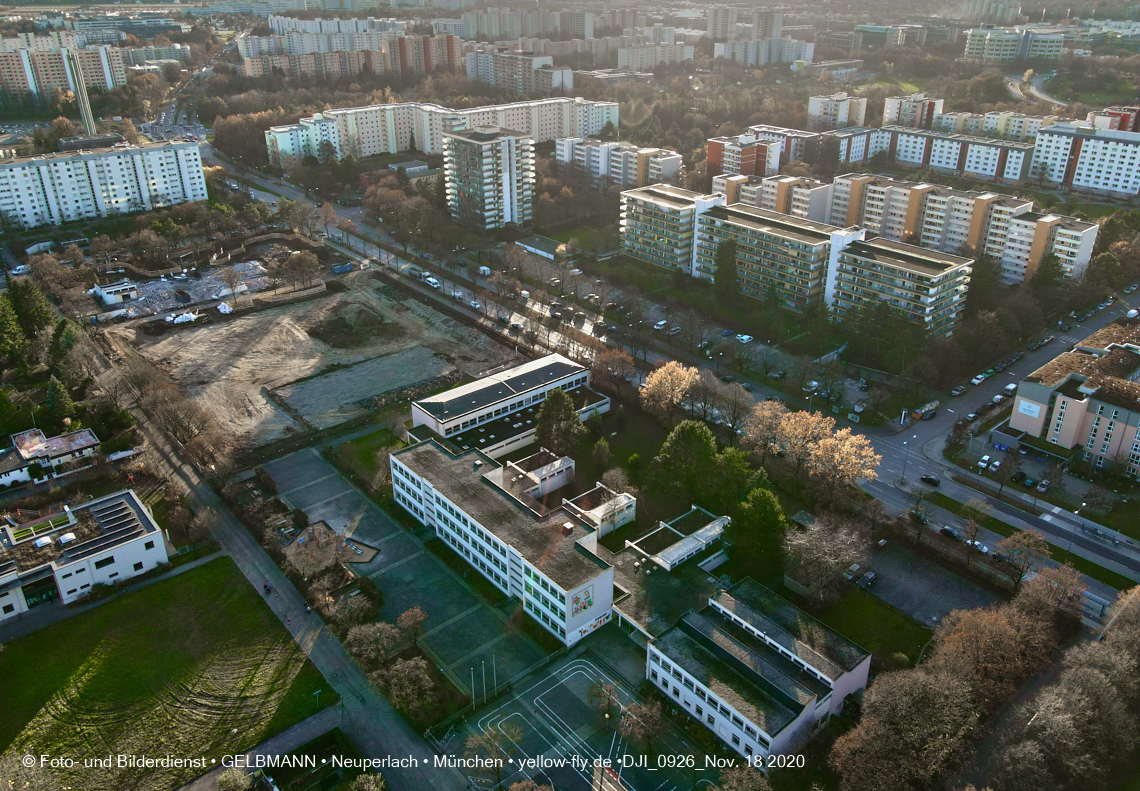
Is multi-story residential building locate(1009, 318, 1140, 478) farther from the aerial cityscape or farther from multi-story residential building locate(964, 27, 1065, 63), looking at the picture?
multi-story residential building locate(964, 27, 1065, 63)

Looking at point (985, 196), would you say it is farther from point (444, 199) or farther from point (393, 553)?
point (393, 553)

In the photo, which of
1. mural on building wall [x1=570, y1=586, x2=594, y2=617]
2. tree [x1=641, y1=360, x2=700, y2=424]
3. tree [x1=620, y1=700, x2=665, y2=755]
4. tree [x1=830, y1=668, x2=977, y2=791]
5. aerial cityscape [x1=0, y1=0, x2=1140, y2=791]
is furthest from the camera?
tree [x1=641, y1=360, x2=700, y2=424]

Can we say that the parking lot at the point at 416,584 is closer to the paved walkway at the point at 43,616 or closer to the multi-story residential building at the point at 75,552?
the multi-story residential building at the point at 75,552

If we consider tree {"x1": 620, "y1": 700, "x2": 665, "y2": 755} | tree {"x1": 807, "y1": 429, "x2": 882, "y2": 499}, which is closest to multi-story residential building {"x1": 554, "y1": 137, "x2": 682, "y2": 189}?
tree {"x1": 807, "y1": 429, "x2": 882, "y2": 499}

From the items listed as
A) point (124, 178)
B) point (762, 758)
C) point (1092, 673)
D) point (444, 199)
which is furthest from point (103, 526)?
point (124, 178)

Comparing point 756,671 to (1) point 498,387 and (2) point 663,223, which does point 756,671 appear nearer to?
(1) point 498,387

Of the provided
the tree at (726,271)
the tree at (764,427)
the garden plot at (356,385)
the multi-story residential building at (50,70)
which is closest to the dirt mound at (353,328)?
the garden plot at (356,385)

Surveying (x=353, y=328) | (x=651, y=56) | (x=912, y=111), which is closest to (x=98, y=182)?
(x=353, y=328)
